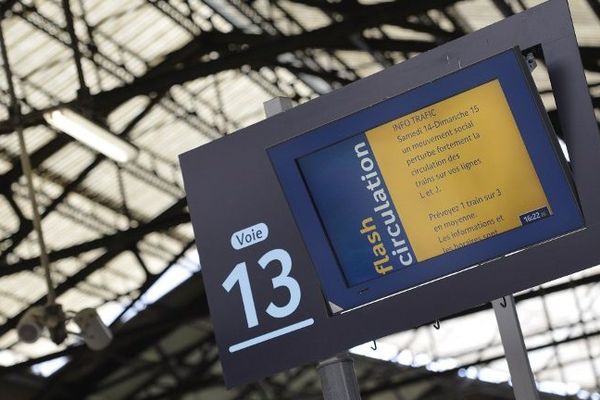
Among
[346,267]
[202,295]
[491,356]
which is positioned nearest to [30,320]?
[346,267]

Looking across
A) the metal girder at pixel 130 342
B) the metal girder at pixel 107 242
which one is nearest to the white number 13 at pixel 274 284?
the metal girder at pixel 107 242

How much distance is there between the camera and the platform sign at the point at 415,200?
5.96 meters

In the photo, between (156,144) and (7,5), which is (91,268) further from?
(7,5)

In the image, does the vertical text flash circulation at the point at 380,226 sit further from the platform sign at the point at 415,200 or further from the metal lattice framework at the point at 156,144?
the metal lattice framework at the point at 156,144

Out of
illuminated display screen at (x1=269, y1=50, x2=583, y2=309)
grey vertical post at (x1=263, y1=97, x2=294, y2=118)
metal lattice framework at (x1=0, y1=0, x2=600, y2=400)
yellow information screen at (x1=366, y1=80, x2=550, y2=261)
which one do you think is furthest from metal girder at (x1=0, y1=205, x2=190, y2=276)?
yellow information screen at (x1=366, y1=80, x2=550, y2=261)

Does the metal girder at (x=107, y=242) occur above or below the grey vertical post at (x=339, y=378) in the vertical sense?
above

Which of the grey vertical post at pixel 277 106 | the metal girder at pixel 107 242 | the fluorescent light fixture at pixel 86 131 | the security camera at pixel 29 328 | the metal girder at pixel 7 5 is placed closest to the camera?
the grey vertical post at pixel 277 106

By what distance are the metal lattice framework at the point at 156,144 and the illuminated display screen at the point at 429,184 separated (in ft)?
33.3

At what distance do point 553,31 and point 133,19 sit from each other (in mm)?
19419

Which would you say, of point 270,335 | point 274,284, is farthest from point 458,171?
point 270,335

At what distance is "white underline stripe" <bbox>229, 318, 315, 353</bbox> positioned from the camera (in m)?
6.43

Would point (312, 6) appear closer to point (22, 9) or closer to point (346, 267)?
point (22, 9)

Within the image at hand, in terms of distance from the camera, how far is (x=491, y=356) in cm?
4000

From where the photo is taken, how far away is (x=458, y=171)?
20.0 feet
